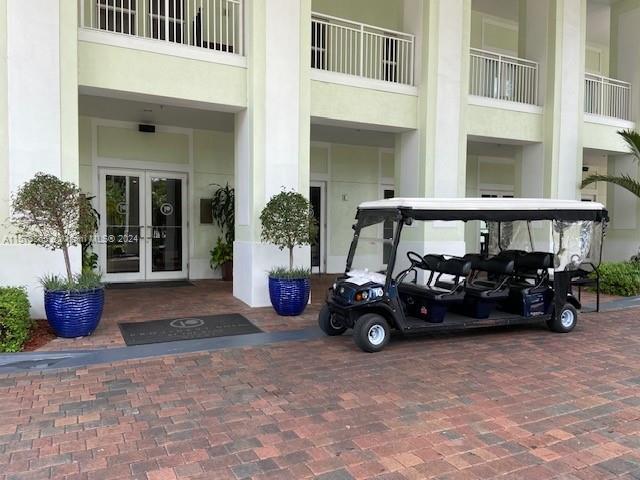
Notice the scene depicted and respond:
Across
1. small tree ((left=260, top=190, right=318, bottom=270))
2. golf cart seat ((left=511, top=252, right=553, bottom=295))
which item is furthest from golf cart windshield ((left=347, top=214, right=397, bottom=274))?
golf cart seat ((left=511, top=252, right=553, bottom=295))

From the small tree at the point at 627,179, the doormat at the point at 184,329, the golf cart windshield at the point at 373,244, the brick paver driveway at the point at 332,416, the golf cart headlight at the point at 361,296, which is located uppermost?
the small tree at the point at 627,179

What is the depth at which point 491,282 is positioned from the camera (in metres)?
6.56

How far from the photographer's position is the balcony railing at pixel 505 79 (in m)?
10.7

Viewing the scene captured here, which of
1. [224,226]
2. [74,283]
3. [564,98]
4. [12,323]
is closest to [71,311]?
[74,283]

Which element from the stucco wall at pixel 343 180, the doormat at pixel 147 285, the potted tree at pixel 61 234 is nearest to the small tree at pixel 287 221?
the potted tree at pixel 61 234

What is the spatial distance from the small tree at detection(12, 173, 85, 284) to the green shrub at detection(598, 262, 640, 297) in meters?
9.28

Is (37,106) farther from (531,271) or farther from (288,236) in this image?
(531,271)

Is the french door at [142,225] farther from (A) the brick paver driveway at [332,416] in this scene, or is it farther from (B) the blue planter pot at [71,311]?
(A) the brick paver driveway at [332,416]

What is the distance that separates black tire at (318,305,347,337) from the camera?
6133mm

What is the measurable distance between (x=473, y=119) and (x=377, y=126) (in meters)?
2.19

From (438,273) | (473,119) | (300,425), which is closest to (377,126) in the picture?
(473,119)

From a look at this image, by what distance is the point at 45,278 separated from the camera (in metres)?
6.28

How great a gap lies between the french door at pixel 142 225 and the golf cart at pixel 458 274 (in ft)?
18.9

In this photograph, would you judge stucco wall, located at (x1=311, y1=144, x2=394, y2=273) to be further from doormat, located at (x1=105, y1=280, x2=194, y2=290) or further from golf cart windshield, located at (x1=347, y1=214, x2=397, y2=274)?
golf cart windshield, located at (x1=347, y1=214, x2=397, y2=274)
